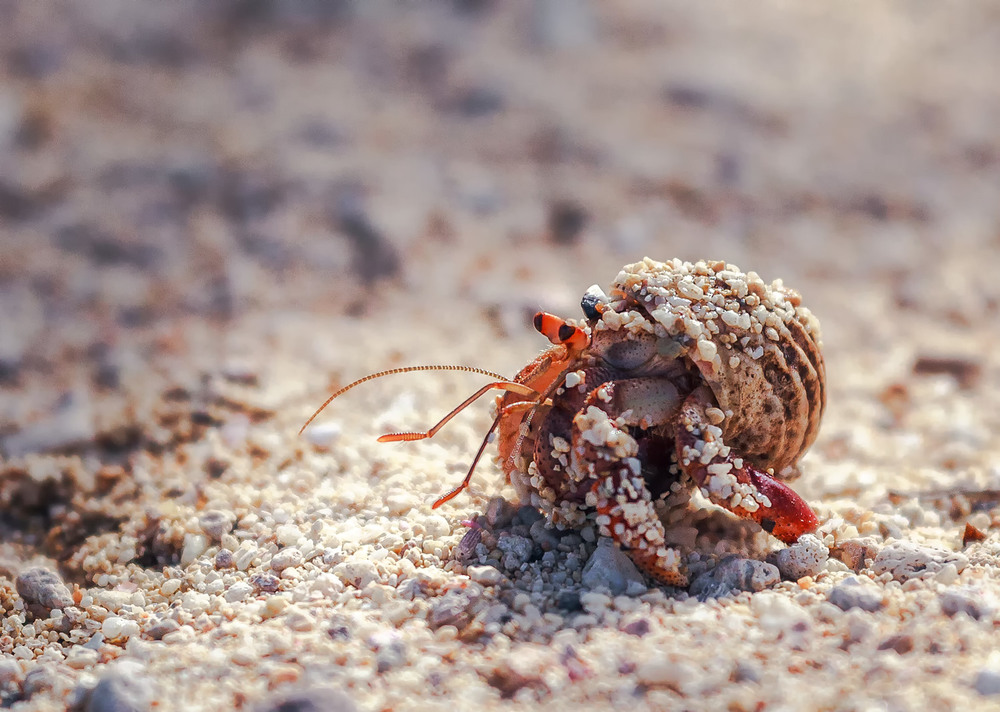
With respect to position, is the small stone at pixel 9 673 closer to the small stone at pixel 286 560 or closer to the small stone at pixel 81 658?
the small stone at pixel 81 658

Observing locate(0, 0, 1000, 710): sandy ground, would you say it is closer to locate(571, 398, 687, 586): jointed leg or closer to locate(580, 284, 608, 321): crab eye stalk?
locate(571, 398, 687, 586): jointed leg

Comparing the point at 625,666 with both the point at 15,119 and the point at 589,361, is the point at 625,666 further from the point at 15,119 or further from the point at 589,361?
the point at 15,119

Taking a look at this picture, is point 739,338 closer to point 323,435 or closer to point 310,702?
point 310,702

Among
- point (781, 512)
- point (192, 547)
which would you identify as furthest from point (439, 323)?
point (781, 512)

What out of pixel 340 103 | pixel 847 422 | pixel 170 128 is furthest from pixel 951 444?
pixel 170 128

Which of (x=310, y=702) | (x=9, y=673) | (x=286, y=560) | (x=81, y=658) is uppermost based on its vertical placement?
(x=286, y=560)

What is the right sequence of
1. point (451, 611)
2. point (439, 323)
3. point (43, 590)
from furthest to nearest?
1. point (439, 323)
2. point (43, 590)
3. point (451, 611)

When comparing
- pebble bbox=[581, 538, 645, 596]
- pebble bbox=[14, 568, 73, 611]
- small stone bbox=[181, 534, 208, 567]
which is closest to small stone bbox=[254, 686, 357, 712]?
pebble bbox=[581, 538, 645, 596]

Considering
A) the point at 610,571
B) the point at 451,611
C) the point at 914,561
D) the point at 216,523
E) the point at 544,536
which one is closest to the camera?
the point at 451,611
